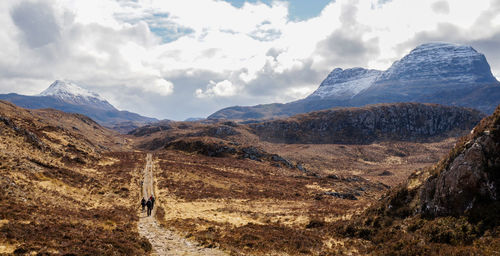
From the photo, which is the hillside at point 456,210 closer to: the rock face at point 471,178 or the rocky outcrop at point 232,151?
the rock face at point 471,178

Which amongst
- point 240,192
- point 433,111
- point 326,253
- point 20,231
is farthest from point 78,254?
point 433,111

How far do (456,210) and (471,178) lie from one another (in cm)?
196

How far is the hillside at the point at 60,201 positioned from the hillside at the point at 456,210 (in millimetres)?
15966

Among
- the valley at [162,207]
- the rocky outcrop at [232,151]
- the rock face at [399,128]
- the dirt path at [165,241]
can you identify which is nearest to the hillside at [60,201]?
the valley at [162,207]

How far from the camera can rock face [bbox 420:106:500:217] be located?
13.4 metres

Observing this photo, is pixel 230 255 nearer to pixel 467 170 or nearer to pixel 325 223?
pixel 325 223

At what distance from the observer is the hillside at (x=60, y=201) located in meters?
13.9

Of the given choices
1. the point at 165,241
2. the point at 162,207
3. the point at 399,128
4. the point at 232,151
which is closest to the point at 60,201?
the point at 162,207

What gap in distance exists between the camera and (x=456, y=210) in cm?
1403

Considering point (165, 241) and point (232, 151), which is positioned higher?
point (232, 151)

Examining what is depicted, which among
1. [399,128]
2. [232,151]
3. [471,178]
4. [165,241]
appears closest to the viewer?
[471,178]

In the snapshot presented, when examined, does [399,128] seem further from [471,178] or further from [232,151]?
[471,178]

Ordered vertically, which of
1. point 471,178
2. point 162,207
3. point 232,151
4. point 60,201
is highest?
point 471,178

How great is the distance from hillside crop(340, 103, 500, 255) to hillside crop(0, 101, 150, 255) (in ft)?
52.4
